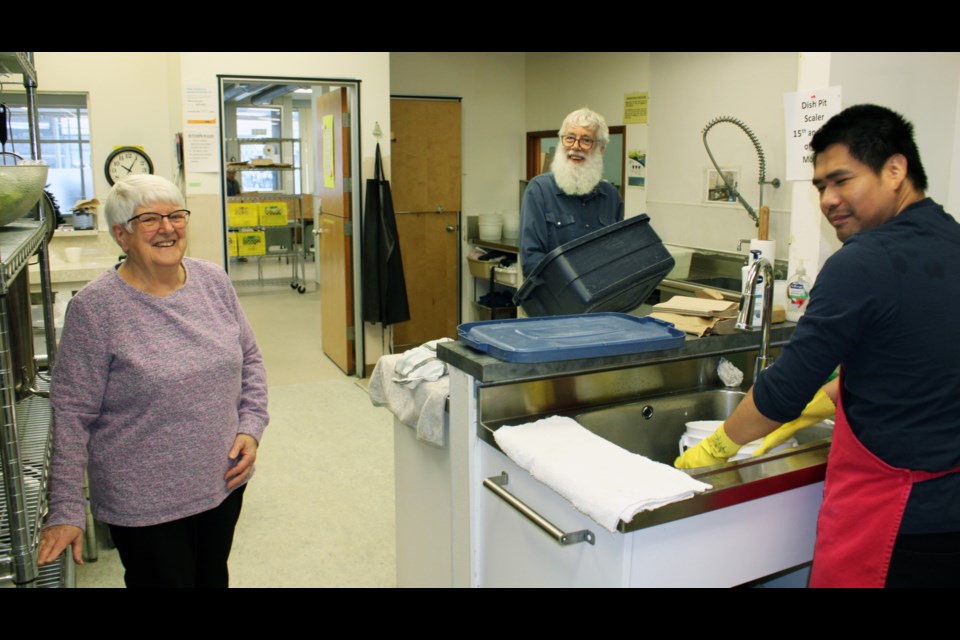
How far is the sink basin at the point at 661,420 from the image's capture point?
211 centimetres

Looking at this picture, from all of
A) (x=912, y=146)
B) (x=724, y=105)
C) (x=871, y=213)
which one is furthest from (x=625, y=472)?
(x=724, y=105)

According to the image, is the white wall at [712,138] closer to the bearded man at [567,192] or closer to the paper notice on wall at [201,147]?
the bearded man at [567,192]

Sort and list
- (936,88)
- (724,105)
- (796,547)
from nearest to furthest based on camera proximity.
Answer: (796,547), (936,88), (724,105)

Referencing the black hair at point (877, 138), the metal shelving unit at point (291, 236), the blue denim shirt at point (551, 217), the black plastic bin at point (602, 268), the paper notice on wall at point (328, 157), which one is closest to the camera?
the black hair at point (877, 138)

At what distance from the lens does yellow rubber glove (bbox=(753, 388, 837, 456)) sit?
1957 millimetres

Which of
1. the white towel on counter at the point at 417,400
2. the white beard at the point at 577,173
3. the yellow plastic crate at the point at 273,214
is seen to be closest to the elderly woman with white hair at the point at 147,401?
the white towel on counter at the point at 417,400

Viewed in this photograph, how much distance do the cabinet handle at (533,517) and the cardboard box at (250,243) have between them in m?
8.31

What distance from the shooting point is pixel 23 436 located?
198cm

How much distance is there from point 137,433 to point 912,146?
1.71m

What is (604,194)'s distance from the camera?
3320mm

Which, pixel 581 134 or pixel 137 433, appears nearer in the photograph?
pixel 137 433

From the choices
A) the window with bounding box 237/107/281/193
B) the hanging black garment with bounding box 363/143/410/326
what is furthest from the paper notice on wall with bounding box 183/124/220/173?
the window with bounding box 237/107/281/193

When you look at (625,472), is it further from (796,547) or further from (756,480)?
(796,547)

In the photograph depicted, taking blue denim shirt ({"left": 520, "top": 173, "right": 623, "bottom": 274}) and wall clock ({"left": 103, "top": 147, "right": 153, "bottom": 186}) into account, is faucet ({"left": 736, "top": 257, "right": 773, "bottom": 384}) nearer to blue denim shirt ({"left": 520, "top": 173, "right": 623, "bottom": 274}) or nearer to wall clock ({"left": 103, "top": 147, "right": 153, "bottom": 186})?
blue denim shirt ({"left": 520, "top": 173, "right": 623, "bottom": 274})
